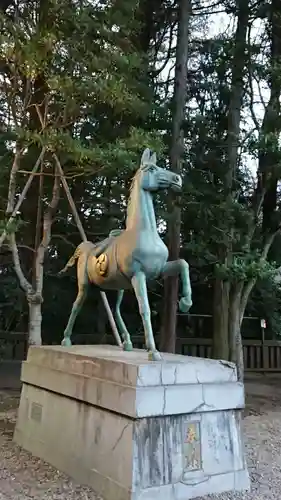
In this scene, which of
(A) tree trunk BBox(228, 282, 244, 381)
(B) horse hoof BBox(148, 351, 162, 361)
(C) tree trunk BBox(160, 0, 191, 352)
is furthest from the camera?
(A) tree trunk BBox(228, 282, 244, 381)

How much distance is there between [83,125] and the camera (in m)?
6.50

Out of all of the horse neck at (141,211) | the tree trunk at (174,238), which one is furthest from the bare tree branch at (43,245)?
the horse neck at (141,211)

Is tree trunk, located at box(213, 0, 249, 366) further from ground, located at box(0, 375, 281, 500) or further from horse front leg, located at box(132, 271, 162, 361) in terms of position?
horse front leg, located at box(132, 271, 162, 361)

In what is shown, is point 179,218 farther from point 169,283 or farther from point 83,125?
point 83,125

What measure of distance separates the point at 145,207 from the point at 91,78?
2.25 m

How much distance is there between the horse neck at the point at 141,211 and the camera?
3.25 meters

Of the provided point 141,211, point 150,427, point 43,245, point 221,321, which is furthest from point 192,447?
point 221,321

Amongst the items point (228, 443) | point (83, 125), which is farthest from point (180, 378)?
point (83, 125)

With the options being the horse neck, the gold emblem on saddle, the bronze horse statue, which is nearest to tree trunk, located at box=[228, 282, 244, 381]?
the gold emblem on saddle

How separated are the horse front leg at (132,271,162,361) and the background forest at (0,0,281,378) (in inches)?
A: 77.8

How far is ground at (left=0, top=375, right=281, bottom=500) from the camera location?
299 cm

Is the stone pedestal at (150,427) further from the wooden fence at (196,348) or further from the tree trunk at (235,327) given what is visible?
the wooden fence at (196,348)

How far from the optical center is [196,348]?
30.6 feet

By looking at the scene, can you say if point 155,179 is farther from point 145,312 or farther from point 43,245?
point 43,245
